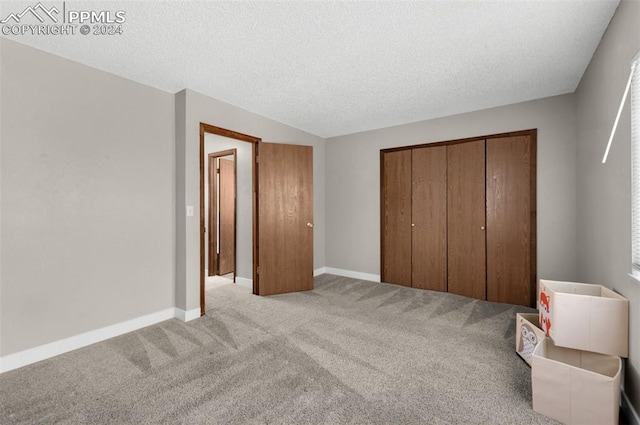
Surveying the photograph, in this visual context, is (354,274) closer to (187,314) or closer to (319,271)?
(319,271)

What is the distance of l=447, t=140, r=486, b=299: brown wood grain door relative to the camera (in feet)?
12.4

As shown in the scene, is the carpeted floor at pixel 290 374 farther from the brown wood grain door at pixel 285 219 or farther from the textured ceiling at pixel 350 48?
the textured ceiling at pixel 350 48

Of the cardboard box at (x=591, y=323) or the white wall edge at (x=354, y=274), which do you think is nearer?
the cardboard box at (x=591, y=323)

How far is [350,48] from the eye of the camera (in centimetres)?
233

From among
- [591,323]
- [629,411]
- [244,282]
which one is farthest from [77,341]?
[629,411]

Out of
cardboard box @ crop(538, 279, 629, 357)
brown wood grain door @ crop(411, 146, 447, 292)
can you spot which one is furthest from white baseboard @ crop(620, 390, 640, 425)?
brown wood grain door @ crop(411, 146, 447, 292)

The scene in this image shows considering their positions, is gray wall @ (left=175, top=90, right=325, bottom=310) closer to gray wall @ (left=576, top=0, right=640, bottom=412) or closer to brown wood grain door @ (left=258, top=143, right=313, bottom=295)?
brown wood grain door @ (left=258, top=143, right=313, bottom=295)

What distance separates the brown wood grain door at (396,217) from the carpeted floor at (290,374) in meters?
1.26

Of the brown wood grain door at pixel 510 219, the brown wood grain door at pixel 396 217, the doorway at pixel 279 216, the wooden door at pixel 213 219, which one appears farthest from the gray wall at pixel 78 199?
the brown wood grain door at pixel 510 219

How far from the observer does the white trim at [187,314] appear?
307 cm

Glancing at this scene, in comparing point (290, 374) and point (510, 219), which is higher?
point (510, 219)

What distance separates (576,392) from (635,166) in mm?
1312

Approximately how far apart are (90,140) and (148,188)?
24.8 inches

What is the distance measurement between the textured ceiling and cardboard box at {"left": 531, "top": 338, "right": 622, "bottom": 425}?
2.21m
